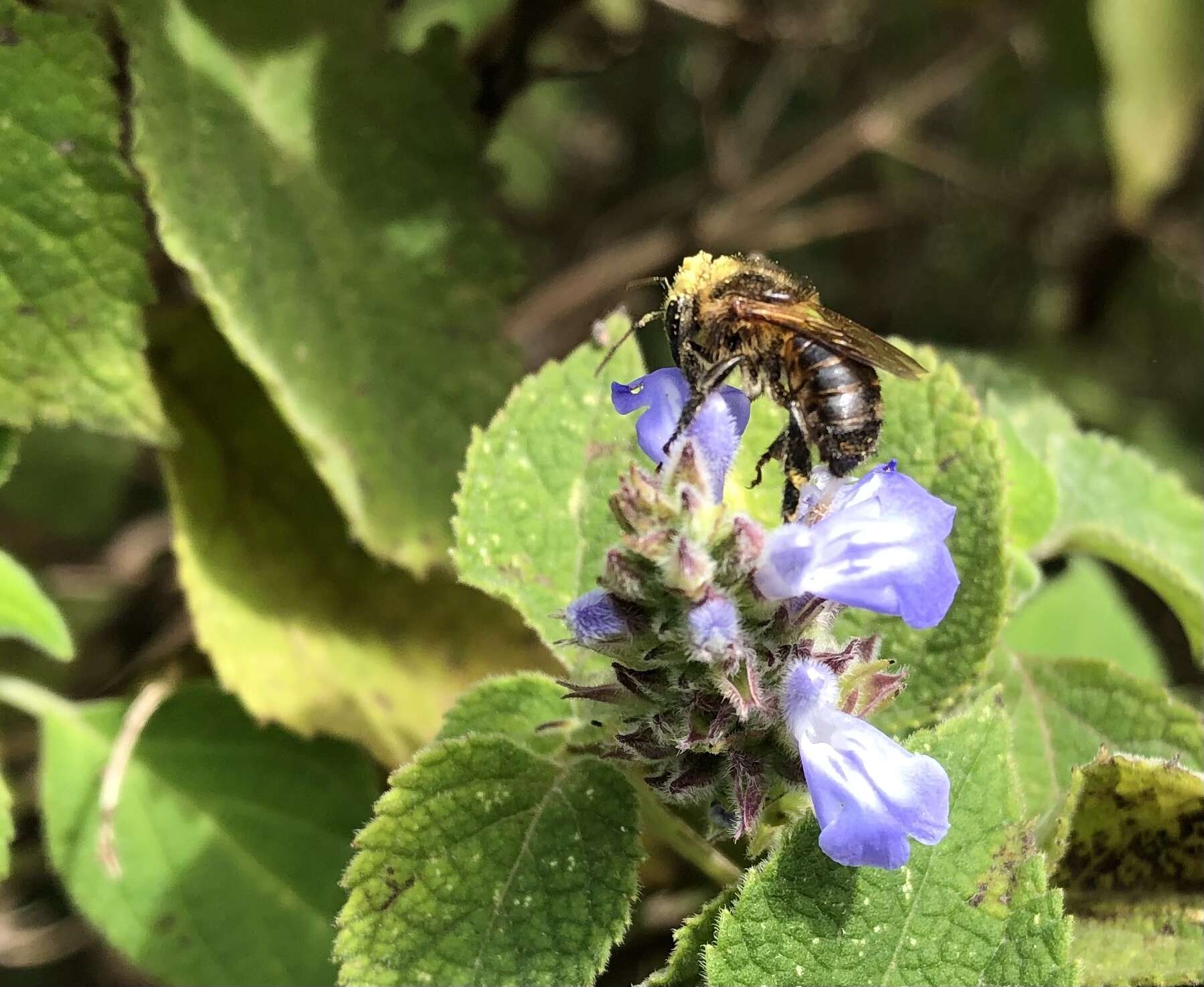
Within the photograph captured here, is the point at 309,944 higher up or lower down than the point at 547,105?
lower down

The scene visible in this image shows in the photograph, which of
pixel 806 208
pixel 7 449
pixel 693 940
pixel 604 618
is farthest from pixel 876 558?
pixel 806 208

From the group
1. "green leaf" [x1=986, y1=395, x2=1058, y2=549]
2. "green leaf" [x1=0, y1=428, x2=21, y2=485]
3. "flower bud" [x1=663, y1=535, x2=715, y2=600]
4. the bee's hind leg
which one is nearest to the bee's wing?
the bee's hind leg

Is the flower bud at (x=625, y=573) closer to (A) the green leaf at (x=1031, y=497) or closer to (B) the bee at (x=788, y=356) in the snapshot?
(B) the bee at (x=788, y=356)

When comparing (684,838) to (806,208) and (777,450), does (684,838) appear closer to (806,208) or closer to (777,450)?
(777,450)

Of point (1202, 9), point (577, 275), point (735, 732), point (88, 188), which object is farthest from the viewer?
point (577, 275)

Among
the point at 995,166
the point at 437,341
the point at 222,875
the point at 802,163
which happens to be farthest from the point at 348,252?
the point at 995,166

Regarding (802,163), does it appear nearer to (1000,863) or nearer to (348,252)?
(348,252)

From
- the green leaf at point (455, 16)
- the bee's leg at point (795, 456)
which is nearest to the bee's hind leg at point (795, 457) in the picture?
the bee's leg at point (795, 456)
